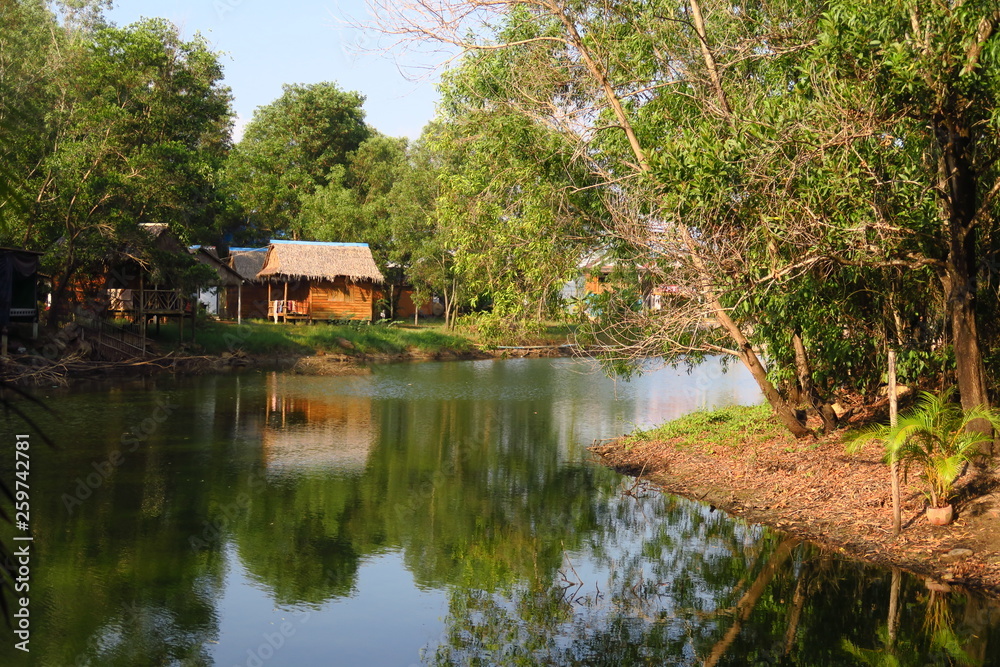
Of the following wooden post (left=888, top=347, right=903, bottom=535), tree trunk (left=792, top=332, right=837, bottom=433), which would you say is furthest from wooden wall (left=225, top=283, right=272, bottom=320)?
wooden post (left=888, top=347, right=903, bottom=535)

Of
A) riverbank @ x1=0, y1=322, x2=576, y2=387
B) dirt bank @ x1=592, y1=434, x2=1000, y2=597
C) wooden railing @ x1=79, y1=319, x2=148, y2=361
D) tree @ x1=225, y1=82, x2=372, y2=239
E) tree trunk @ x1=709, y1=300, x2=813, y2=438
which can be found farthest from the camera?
tree @ x1=225, y1=82, x2=372, y2=239

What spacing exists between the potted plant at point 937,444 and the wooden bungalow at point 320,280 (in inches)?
1457

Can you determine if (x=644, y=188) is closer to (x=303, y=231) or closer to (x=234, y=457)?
(x=234, y=457)

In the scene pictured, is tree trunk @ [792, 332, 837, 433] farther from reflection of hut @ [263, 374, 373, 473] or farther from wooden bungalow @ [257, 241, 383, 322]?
wooden bungalow @ [257, 241, 383, 322]

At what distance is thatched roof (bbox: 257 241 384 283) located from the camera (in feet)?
146

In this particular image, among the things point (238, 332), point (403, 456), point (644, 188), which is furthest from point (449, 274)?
point (644, 188)

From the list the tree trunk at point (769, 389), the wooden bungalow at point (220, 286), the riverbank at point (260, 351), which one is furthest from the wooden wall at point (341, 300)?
the tree trunk at point (769, 389)

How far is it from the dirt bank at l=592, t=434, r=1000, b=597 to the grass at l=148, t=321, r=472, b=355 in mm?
21945

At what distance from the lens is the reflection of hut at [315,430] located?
55.9ft

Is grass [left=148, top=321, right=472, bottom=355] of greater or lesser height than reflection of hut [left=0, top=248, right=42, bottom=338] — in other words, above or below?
below

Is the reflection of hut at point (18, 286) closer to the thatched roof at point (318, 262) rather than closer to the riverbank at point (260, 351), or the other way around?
the riverbank at point (260, 351)

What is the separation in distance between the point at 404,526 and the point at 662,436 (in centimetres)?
738

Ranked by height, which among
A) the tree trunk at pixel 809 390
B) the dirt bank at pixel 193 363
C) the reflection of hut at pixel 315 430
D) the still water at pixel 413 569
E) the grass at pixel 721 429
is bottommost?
the still water at pixel 413 569

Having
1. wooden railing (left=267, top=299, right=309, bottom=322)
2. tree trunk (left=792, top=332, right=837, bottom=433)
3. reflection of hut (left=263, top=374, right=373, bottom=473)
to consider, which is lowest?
reflection of hut (left=263, top=374, right=373, bottom=473)
